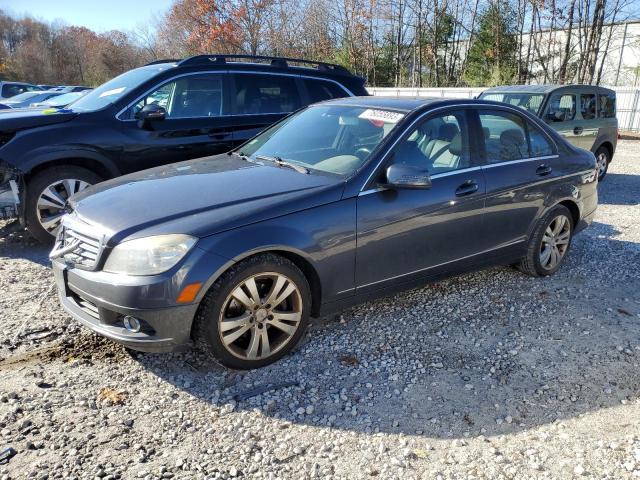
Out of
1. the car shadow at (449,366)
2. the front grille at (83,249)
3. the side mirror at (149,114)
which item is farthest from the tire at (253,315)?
the side mirror at (149,114)

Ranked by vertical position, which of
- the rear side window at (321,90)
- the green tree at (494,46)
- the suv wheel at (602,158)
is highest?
the green tree at (494,46)

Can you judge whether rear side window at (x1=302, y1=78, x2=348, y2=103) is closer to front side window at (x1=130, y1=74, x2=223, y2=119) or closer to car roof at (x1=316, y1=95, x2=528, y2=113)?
front side window at (x1=130, y1=74, x2=223, y2=119)

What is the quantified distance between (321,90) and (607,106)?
6430mm

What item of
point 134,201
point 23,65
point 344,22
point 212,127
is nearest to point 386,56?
point 344,22

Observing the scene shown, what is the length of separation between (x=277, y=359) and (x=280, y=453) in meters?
0.82

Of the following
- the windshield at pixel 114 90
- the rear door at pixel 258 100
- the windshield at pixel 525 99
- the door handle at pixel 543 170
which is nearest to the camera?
the door handle at pixel 543 170

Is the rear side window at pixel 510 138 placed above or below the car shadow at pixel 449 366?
above

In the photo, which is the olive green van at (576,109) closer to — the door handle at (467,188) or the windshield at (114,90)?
the door handle at (467,188)

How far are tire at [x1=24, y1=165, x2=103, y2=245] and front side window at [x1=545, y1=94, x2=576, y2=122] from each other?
289 inches

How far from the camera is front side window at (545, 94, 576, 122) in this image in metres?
8.75

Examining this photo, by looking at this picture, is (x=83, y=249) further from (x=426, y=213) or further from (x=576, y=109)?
(x=576, y=109)

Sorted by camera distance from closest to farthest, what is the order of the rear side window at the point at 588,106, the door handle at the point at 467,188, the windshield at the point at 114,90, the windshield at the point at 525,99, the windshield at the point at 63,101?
1. the door handle at the point at 467,188
2. the windshield at the point at 114,90
3. the windshield at the point at 63,101
4. the windshield at the point at 525,99
5. the rear side window at the point at 588,106

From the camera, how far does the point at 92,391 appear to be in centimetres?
296

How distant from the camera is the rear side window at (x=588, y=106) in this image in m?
9.34
